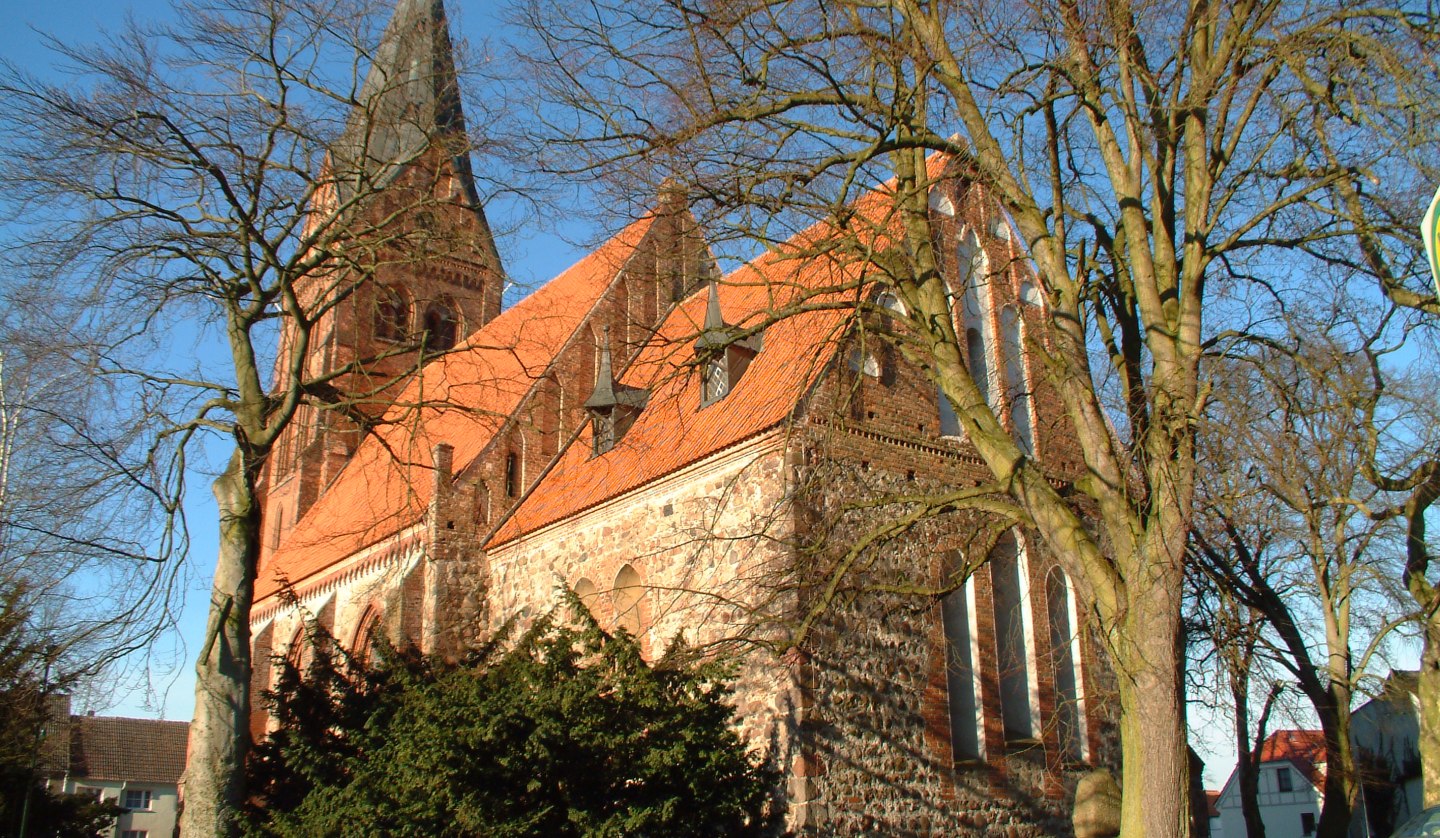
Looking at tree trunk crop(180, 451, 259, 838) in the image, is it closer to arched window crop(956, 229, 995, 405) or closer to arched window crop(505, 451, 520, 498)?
arched window crop(505, 451, 520, 498)

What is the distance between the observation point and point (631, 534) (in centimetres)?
1321

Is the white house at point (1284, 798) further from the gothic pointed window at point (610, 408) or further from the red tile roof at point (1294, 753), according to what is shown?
the gothic pointed window at point (610, 408)

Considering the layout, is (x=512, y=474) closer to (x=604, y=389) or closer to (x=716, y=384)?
(x=604, y=389)

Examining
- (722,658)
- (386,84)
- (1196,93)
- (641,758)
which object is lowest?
(641,758)

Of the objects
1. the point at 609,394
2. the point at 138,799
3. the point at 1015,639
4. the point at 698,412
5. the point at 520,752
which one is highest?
the point at 609,394

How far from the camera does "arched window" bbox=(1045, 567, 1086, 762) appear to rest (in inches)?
513

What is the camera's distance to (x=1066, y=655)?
1334 centimetres

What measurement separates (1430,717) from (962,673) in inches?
173

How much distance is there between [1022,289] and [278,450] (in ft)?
56.9

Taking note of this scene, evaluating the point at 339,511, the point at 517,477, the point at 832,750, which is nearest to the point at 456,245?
the point at 832,750

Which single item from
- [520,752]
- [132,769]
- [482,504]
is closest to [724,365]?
[482,504]

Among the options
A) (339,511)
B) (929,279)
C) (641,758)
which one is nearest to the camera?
(929,279)

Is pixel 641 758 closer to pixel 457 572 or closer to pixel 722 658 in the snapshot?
pixel 722 658

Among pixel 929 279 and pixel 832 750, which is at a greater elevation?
pixel 929 279
